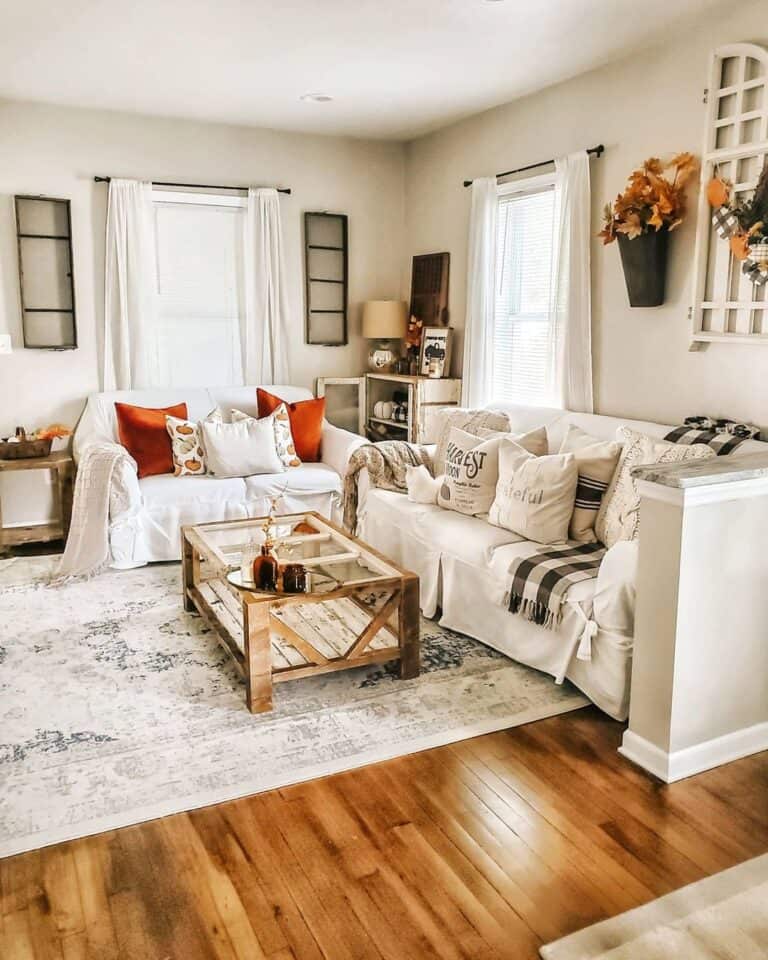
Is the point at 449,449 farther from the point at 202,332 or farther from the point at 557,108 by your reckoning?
the point at 202,332

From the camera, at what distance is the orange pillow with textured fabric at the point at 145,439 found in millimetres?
4773

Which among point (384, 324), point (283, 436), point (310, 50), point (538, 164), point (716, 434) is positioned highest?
point (310, 50)

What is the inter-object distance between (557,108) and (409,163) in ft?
5.62

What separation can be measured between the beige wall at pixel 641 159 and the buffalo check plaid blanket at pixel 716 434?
0.08 meters

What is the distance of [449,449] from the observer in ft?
13.1

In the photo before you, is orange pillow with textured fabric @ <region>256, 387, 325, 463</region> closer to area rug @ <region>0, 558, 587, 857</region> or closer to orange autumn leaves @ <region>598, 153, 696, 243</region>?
area rug @ <region>0, 558, 587, 857</region>

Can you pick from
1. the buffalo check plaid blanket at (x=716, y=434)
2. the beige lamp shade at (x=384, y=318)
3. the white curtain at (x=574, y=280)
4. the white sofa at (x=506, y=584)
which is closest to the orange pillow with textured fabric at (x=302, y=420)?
the beige lamp shade at (x=384, y=318)

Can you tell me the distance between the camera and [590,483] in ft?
11.2

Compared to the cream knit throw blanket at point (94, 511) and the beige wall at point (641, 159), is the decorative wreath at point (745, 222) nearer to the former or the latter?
the beige wall at point (641, 159)

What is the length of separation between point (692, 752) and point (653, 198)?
2.33 meters

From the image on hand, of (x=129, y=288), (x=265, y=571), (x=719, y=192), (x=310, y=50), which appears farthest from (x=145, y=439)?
(x=719, y=192)

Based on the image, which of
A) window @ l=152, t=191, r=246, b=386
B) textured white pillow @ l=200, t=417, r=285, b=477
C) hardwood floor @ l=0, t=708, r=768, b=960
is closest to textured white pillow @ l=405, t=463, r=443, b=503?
textured white pillow @ l=200, t=417, r=285, b=477

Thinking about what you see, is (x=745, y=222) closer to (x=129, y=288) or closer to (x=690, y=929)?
(x=690, y=929)

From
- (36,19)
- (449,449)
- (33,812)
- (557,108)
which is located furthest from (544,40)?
(33,812)
